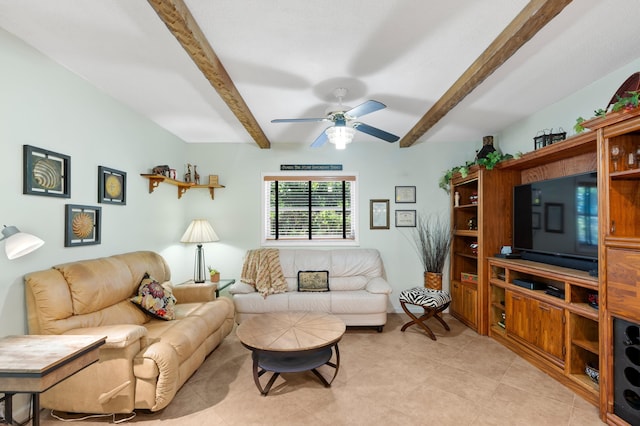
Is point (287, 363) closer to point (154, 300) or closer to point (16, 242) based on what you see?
point (154, 300)

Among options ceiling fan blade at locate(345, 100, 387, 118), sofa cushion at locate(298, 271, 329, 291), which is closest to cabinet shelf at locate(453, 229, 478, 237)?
sofa cushion at locate(298, 271, 329, 291)

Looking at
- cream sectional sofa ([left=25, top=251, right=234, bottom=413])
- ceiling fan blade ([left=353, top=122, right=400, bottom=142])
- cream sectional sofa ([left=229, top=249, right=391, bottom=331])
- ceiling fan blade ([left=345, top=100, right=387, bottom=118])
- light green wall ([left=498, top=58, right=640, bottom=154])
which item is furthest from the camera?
cream sectional sofa ([left=229, top=249, right=391, bottom=331])

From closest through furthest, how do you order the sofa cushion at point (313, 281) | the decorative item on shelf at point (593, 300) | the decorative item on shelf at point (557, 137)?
the decorative item on shelf at point (593, 300) → the decorative item on shelf at point (557, 137) → the sofa cushion at point (313, 281)

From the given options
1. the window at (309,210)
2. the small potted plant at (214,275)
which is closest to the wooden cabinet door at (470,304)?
the window at (309,210)

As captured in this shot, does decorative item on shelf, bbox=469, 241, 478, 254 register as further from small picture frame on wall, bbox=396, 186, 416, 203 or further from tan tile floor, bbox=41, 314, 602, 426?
tan tile floor, bbox=41, 314, 602, 426

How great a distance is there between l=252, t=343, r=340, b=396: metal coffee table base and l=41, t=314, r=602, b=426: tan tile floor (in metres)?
0.08

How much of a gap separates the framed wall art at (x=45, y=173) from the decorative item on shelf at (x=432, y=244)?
412cm

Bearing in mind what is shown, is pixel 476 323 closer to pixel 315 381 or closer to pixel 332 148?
pixel 315 381

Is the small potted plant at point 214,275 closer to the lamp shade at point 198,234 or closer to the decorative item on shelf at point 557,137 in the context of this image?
the lamp shade at point 198,234

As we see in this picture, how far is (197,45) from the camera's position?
190cm

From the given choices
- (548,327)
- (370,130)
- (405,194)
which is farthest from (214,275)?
(548,327)

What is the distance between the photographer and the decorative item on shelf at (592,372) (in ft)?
7.73

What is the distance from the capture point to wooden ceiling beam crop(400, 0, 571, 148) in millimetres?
1639

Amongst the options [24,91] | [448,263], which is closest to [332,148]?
[448,263]
